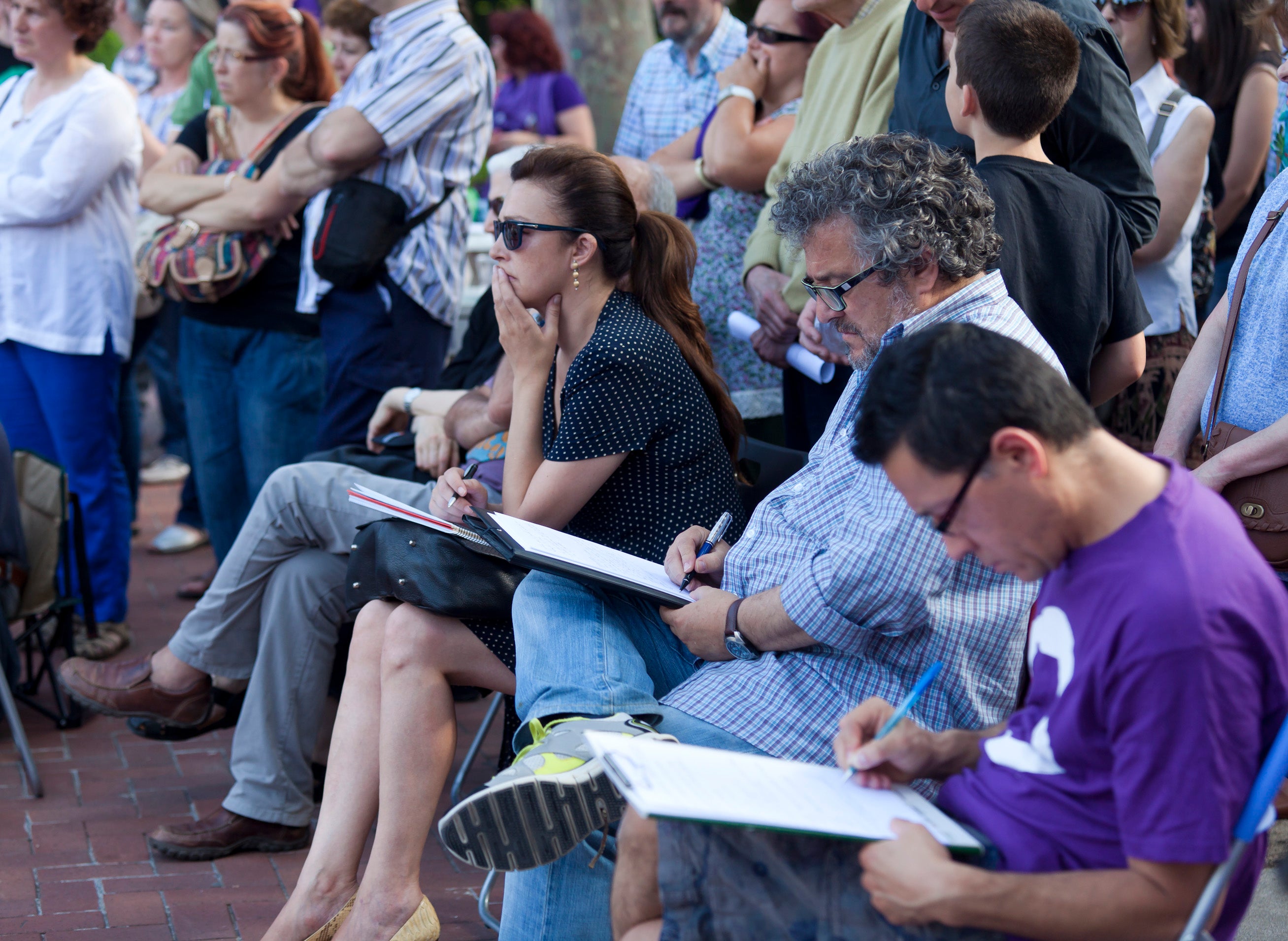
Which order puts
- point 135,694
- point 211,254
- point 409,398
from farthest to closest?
point 211,254 → point 409,398 → point 135,694

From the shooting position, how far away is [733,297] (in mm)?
4113

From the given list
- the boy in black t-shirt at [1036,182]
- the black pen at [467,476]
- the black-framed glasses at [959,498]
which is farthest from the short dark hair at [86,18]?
Result: the black-framed glasses at [959,498]

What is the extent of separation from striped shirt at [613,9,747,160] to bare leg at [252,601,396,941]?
282 centimetres

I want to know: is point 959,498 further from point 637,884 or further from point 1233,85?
point 1233,85

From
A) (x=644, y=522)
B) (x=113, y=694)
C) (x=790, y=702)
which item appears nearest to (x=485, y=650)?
(x=644, y=522)

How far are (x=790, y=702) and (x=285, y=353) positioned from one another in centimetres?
299

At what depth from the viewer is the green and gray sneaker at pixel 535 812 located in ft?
6.47

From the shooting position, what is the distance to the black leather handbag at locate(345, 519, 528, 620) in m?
2.62

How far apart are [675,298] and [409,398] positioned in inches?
44.1

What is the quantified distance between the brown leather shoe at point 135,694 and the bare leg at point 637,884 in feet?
6.43

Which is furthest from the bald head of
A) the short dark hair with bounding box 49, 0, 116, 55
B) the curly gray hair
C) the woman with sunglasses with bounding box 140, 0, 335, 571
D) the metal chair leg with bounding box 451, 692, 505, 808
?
the short dark hair with bounding box 49, 0, 116, 55

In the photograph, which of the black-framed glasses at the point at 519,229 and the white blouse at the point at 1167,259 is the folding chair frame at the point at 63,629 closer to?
the black-framed glasses at the point at 519,229

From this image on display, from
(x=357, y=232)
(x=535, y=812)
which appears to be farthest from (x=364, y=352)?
(x=535, y=812)

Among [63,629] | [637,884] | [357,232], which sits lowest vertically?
[63,629]
